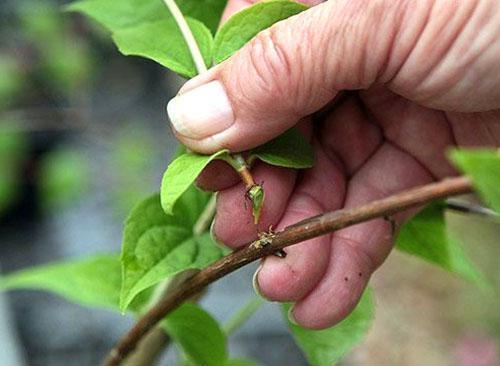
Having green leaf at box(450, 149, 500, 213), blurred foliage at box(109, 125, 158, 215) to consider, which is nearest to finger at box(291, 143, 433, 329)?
green leaf at box(450, 149, 500, 213)

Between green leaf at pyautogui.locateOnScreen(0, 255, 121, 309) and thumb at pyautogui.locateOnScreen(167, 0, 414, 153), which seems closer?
thumb at pyautogui.locateOnScreen(167, 0, 414, 153)

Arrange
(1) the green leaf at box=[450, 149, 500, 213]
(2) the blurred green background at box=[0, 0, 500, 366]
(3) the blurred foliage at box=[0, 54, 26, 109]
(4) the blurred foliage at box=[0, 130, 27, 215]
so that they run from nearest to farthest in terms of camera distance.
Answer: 1. (1) the green leaf at box=[450, 149, 500, 213]
2. (2) the blurred green background at box=[0, 0, 500, 366]
3. (4) the blurred foliage at box=[0, 130, 27, 215]
4. (3) the blurred foliage at box=[0, 54, 26, 109]

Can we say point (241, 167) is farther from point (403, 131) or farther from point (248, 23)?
point (403, 131)

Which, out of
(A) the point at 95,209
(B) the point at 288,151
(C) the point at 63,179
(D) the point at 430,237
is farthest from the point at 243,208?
(A) the point at 95,209

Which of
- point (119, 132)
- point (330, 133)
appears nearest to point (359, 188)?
point (330, 133)

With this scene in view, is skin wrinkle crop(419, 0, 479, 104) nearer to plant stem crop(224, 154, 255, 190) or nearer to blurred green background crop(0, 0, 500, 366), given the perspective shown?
plant stem crop(224, 154, 255, 190)

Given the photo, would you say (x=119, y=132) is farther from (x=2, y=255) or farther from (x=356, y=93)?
(x=356, y=93)
